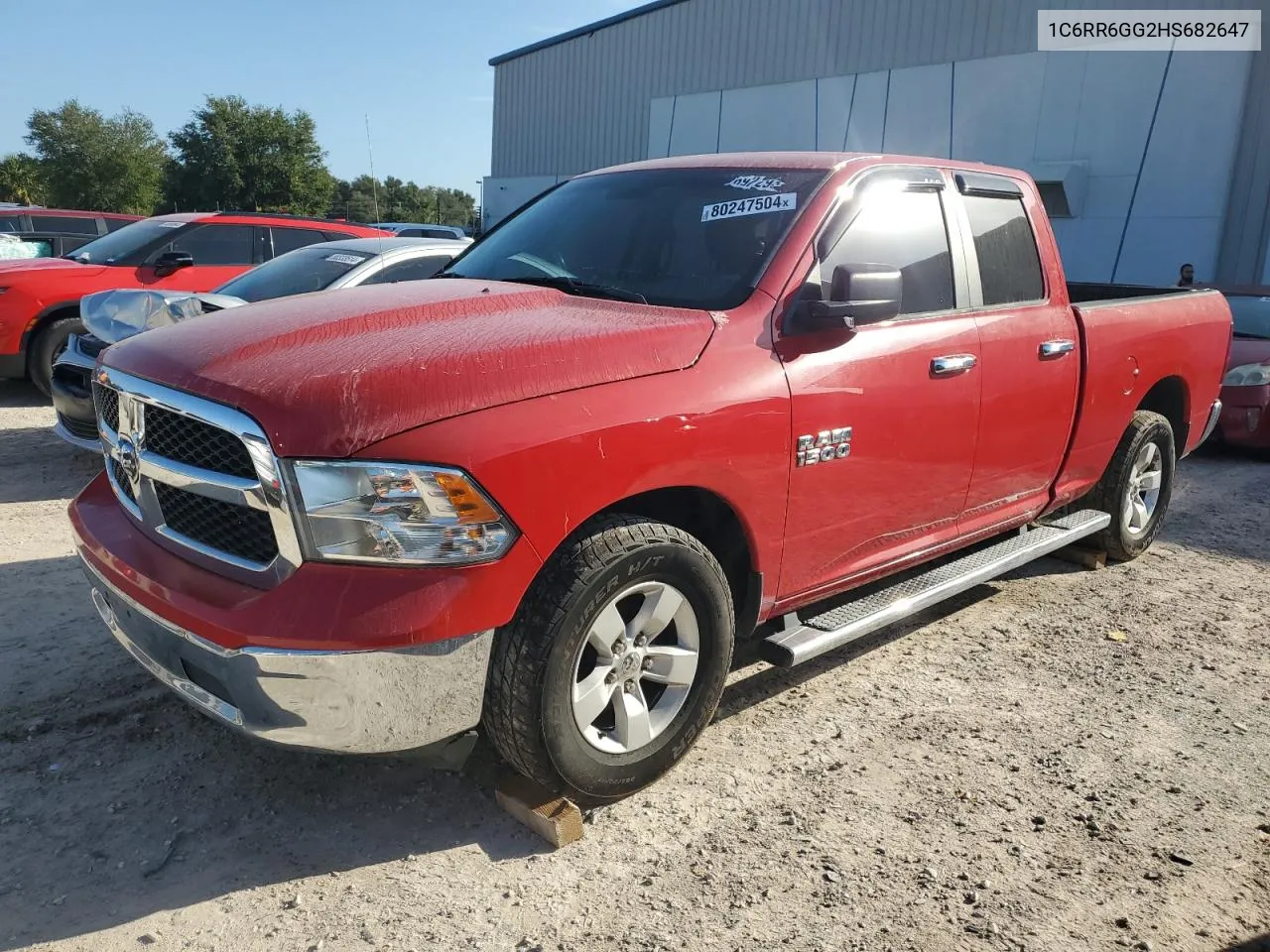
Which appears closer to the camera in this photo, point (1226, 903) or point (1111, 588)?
point (1226, 903)

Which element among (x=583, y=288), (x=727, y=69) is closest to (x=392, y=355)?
(x=583, y=288)

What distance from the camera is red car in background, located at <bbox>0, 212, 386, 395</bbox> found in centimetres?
768

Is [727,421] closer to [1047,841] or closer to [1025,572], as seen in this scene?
[1047,841]

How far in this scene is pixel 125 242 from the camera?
336 inches

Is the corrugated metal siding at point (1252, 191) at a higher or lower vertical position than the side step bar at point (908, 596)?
higher

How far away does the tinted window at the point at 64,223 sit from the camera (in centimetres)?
1297

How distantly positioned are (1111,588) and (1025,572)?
1.41 feet

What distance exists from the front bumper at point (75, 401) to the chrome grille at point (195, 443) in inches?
132

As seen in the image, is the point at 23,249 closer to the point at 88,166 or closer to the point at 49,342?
the point at 49,342

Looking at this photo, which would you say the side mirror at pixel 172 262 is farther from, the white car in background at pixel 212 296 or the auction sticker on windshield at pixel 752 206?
the auction sticker on windshield at pixel 752 206

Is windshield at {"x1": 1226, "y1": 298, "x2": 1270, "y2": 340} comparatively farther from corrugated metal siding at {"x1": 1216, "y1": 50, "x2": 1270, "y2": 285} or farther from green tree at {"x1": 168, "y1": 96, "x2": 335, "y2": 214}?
green tree at {"x1": 168, "y1": 96, "x2": 335, "y2": 214}

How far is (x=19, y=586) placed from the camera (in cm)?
418

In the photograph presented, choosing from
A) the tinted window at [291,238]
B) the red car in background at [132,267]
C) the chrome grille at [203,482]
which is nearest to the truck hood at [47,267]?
the red car in background at [132,267]

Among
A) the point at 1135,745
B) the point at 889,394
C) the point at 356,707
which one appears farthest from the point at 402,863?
the point at 1135,745
